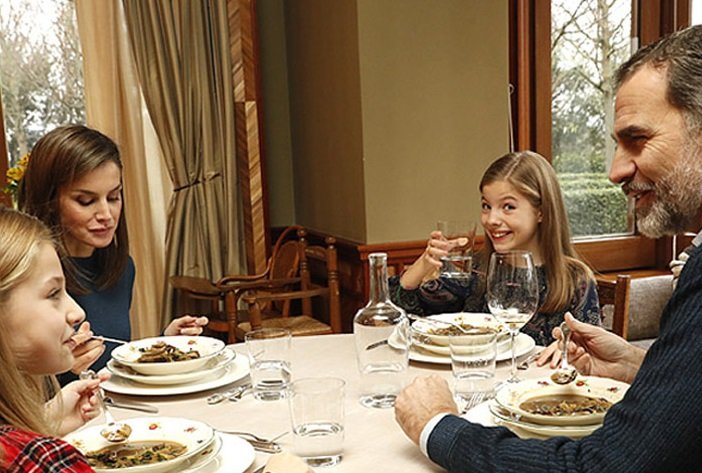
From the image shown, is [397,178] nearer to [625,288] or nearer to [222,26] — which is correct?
[222,26]

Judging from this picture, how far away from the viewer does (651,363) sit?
1011 mm

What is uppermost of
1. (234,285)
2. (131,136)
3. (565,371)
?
(131,136)

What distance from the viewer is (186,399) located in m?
1.54

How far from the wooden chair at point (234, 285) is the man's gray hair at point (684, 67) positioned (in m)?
2.44

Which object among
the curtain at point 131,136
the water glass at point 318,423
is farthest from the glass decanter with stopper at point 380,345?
the curtain at point 131,136

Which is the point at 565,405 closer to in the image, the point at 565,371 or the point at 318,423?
the point at 565,371

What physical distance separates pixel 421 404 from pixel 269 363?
16.2 inches

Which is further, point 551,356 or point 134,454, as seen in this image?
point 551,356

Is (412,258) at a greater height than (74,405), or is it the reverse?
(74,405)

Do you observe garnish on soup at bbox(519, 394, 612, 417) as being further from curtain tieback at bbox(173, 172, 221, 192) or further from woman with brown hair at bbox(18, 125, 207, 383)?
curtain tieback at bbox(173, 172, 221, 192)

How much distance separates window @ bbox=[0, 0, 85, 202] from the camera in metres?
3.78

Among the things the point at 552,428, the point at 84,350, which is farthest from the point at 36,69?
the point at 552,428

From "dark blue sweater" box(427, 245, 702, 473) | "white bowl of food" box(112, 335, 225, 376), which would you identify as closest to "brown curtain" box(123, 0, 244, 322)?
"white bowl of food" box(112, 335, 225, 376)

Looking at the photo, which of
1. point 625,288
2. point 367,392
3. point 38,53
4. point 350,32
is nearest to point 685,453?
point 367,392
